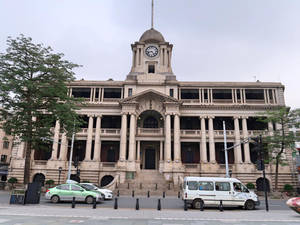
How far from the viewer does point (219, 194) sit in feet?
53.7

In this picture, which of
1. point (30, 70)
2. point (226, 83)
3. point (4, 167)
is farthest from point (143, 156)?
point (4, 167)

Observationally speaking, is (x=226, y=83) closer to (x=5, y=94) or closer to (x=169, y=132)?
(x=169, y=132)

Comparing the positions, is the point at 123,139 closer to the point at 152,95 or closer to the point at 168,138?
the point at 168,138

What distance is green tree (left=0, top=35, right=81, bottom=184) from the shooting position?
2017 cm

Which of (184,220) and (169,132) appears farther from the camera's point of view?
(169,132)

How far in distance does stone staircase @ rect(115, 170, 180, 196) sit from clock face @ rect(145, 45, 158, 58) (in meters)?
20.9

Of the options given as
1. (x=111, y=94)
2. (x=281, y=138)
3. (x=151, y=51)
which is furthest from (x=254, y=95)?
(x=111, y=94)

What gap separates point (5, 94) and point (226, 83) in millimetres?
32039

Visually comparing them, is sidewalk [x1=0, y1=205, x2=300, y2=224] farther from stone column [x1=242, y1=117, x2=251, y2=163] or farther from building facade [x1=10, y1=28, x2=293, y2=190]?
stone column [x1=242, y1=117, x2=251, y2=163]

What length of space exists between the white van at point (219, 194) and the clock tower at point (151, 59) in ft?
81.4

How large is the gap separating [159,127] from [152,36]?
683 inches

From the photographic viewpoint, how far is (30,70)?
20.8 m

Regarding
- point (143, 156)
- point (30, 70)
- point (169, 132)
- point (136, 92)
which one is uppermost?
point (136, 92)

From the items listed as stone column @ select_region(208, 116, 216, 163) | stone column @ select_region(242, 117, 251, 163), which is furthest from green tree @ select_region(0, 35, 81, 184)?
stone column @ select_region(242, 117, 251, 163)
